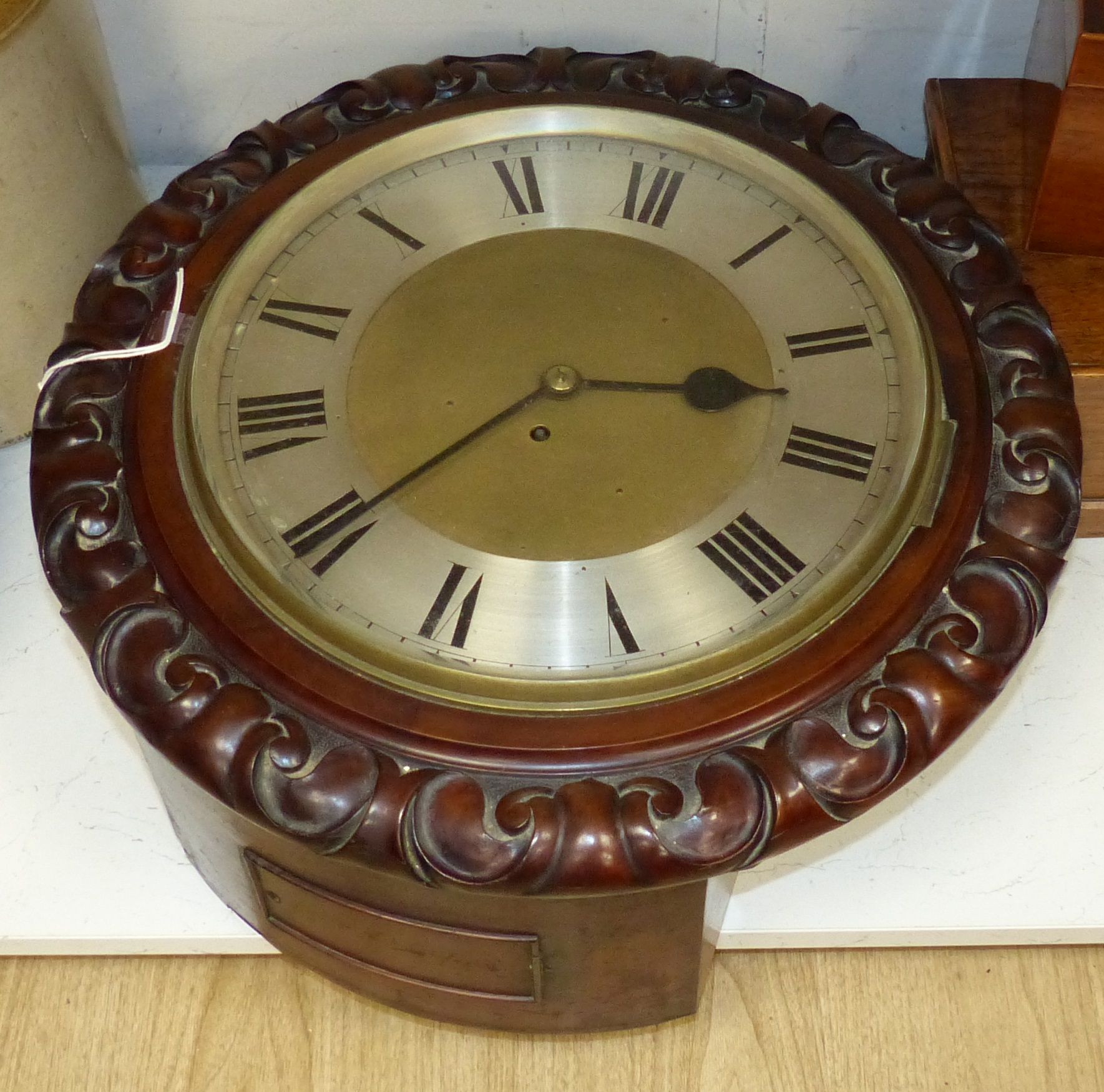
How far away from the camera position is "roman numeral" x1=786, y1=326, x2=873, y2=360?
3.12 feet

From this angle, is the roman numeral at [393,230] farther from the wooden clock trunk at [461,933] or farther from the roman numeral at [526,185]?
the wooden clock trunk at [461,933]

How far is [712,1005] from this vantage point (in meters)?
1.08

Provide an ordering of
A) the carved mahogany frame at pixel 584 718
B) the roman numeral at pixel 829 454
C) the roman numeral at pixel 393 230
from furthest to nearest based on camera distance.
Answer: the roman numeral at pixel 393 230
the roman numeral at pixel 829 454
the carved mahogany frame at pixel 584 718

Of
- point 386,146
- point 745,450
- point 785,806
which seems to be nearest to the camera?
point 785,806

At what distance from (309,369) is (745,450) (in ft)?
0.90

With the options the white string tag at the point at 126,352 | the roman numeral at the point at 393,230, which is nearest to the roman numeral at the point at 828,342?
the roman numeral at the point at 393,230

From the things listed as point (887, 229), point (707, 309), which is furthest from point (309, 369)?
point (887, 229)

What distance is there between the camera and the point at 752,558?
0.88m

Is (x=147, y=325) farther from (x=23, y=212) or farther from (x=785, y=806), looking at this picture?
(x=785, y=806)

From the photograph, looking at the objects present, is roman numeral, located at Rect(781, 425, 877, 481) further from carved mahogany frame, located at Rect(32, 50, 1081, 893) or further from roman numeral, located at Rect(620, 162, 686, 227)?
roman numeral, located at Rect(620, 162, 686, 227)

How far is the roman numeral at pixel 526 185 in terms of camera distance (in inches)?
40.5

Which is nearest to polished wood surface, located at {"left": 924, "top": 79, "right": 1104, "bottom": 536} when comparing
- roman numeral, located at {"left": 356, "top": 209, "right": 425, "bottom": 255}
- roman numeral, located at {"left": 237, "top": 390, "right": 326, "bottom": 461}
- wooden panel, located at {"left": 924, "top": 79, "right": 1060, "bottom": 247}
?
wooden panel, located at {"left": 924, "top": 79, "right": 1060, "bottom": 247}

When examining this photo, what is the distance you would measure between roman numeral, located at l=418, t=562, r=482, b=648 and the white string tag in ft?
0.78

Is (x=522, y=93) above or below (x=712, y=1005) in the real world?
above
